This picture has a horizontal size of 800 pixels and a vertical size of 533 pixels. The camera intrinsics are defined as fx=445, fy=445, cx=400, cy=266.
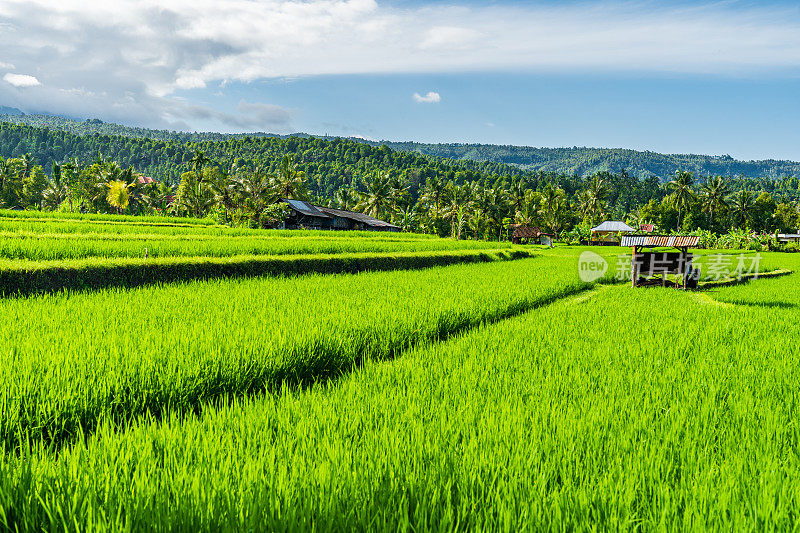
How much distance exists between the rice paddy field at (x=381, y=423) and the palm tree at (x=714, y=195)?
74.1 metres

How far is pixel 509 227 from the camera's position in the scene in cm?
6781

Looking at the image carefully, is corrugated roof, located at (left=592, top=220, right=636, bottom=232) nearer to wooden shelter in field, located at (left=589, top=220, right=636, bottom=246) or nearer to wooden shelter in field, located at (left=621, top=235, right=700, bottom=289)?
wooden shelter in field, located at (left=589, top=220, right=636, bottom=246)

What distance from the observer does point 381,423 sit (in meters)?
2.72

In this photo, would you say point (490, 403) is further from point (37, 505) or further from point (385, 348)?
point (37, 505)

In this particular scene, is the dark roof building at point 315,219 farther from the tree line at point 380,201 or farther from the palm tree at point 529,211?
the palm tree at point 529,211

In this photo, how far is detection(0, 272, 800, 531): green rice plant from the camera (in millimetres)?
1752

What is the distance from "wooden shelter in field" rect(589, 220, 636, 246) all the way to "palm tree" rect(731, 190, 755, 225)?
21.2 meters

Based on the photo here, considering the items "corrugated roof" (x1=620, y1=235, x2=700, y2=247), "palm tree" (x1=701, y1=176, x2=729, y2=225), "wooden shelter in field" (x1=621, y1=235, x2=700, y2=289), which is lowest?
"wooden shelter in field" (x1=621, y1=235, x2=700, y2=289)

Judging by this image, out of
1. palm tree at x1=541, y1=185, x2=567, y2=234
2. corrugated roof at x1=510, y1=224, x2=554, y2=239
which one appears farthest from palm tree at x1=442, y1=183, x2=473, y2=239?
palm tree at x1=541, y1=185, x2=567, y2=234

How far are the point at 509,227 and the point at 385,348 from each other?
6541cm

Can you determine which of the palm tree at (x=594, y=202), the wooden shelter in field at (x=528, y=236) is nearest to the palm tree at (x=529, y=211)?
the wooden shelter in field at (x=528, y=236)

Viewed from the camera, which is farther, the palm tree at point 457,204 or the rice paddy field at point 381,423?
the palm tree at point 457,204

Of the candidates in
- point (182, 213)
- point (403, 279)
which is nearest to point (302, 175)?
point (182, 213)

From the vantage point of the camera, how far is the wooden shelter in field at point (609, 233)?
194 feet
